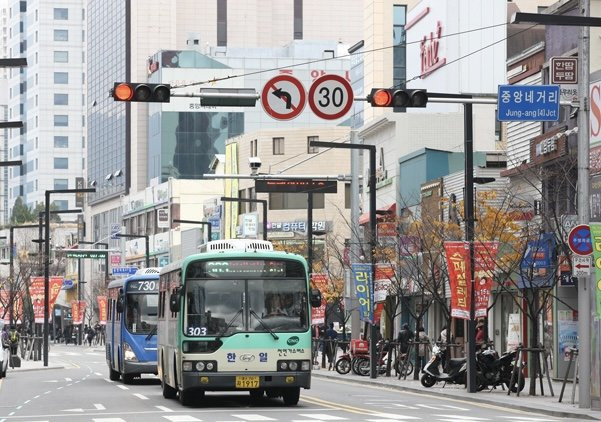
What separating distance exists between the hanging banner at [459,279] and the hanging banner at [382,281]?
998 centimetres

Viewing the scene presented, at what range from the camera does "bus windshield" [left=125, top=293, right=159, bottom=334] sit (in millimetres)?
45031

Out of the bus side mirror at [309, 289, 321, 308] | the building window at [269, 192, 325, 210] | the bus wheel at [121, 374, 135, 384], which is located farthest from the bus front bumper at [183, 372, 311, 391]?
the building window at [269, 192, 325, 210]

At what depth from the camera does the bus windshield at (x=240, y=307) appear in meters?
30.7

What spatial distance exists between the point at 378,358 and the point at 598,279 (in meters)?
23.6

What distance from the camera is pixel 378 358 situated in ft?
171

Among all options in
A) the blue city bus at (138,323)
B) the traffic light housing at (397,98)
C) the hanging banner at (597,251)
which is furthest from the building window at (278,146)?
the traffic light housing at (397,98)

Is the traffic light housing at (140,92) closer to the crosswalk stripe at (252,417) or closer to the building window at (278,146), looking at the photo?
the crosswalk stripe at (252,417)

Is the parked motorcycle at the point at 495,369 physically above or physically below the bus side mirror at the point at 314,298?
below

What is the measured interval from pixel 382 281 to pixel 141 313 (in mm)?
8519

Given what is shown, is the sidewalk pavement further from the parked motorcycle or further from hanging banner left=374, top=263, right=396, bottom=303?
hanging banner left=374, top=263, right=396, bottom=303

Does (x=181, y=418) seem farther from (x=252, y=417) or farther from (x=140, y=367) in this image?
(x=140, y=367)

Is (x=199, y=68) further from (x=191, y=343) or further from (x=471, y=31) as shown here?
(x=191, y=343)

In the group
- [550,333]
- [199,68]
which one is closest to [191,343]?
[550,333]

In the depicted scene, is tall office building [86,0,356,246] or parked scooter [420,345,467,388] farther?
tall office building [86,0,356,246]
